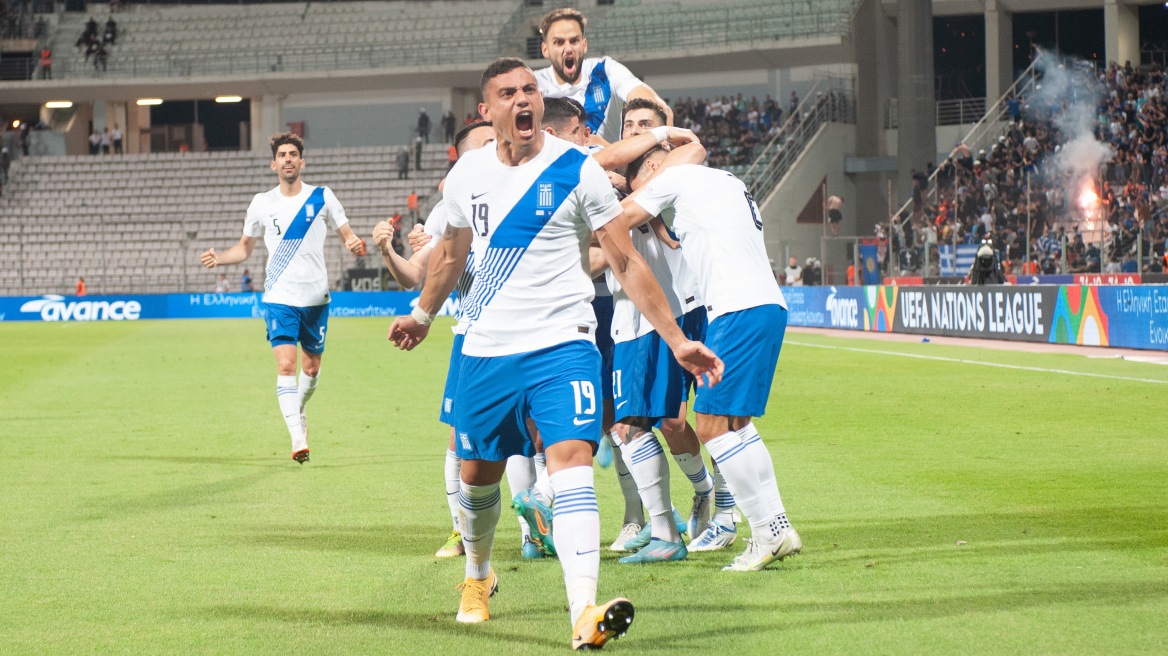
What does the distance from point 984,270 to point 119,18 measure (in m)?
48.3

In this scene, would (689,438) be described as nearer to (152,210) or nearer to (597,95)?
(597,95)

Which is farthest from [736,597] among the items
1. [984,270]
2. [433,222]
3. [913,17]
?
[913,17]

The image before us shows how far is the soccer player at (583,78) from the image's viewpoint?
6.54 meters

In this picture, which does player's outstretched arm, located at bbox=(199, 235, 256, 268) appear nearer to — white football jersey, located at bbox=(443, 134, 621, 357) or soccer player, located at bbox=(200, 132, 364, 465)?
soccer player, located at bbox=(200, 132, 364, 465)

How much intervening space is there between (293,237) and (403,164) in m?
42.1

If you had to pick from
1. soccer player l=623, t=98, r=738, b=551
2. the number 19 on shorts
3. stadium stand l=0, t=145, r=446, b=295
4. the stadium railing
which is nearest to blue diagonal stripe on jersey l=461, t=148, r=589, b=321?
the number 19 on shorts

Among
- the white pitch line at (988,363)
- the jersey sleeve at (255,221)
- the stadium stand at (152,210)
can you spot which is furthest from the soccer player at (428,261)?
the stadium stand at (152,210)

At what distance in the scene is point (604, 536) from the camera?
652cm

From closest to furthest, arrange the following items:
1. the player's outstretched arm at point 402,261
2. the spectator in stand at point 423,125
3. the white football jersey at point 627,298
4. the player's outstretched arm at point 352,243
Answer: the white football jersey at point 627,298 < the player's outstretched arm at point 402,261 < the player's outstretched arm at point 352,243 < the spectator in stand at point 423,125

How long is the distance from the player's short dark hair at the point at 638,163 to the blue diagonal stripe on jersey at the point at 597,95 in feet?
3.10

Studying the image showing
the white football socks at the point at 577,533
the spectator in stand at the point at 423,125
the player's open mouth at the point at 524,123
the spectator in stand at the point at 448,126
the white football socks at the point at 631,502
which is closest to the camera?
the white football socks at the point at 577,533

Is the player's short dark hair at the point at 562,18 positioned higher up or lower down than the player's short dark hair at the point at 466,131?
higher up

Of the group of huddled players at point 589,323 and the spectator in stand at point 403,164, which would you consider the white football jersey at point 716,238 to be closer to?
the group of huddled players at point 589,323

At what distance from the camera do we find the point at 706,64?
49844mm
